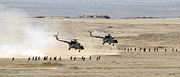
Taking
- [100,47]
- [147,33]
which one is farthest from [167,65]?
[147,33]

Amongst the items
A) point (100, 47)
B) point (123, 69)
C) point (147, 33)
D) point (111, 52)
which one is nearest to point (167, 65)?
point (123, 69)

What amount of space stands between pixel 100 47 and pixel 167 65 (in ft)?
59.2

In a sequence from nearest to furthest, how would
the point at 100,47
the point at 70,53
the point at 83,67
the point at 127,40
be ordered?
A: 1. the point at 83,67
2. the point at 70,53
3. the point at 100,47
4. the point at 127,40

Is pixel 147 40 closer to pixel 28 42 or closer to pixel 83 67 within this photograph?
pixel 28 42

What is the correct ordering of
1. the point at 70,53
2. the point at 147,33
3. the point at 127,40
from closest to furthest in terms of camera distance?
the point at 70,53
the point at 127,40
the point at 147,33

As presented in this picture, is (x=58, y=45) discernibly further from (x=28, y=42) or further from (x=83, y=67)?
(x=83, y=67)

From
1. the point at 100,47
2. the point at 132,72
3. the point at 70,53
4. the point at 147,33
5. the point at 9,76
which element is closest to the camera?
the point at 9,76

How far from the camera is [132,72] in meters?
44.6

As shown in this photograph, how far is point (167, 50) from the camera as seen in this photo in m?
64.1

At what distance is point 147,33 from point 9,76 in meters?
46.2

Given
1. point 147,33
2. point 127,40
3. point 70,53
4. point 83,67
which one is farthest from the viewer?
point 147,33

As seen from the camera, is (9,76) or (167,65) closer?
(9,76)

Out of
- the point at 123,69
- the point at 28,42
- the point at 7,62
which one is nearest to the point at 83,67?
the point at 123,69

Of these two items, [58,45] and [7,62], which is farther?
[58,45]
